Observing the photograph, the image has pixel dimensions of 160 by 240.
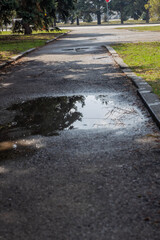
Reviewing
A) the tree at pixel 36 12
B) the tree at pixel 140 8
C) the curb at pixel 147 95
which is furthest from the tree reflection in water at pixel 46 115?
the tree at pixel 140 8

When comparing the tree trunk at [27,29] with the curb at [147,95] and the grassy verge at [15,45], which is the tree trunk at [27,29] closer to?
the grassy verge at [15,45]

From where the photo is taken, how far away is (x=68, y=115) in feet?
19.2

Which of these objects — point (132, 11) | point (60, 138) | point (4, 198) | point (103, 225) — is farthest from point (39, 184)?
point (132, 11)

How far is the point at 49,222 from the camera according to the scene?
2.75m

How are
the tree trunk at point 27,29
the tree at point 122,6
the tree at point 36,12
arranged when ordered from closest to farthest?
the tree at point 36,12 → the tree trunk at point 27,29 → the tree at point 122,6

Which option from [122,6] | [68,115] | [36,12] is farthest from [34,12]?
[122,6]

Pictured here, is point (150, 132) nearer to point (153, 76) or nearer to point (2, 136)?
point (2, 136)

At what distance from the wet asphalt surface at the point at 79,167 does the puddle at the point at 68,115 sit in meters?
0.01

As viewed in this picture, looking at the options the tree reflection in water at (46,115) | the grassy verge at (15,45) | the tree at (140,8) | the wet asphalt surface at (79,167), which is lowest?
the grassy verge at (15,45)

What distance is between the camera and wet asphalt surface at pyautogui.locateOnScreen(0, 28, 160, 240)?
270 cm

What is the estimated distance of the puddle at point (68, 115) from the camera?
5.16 m

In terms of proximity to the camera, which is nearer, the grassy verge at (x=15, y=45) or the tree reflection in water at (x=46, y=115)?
the tree reflection in water at (x=46, y=115)

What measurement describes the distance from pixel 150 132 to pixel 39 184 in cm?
190

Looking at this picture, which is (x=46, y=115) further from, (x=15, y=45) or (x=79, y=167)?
(x=15, y=45)
